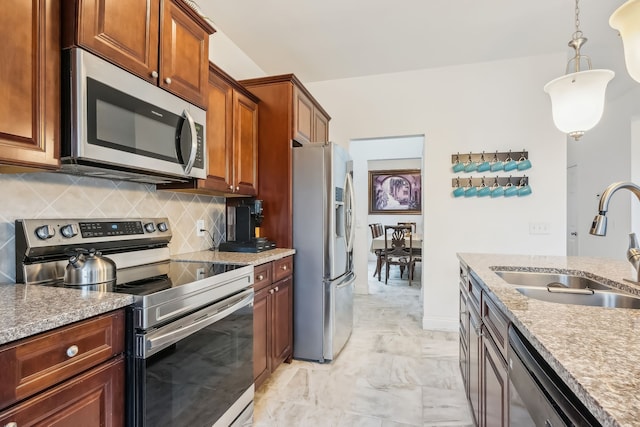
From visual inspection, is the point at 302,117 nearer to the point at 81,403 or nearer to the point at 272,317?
the point at 272,317

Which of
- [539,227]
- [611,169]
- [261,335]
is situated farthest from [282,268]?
[611,169]

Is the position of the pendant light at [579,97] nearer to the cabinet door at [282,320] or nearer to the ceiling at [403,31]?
the ceiling at [403,31]

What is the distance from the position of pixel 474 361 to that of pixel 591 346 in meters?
1.09

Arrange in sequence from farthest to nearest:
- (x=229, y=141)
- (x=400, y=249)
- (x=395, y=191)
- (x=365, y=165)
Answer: (x=395, y=191) → (x=400, y=249) → (x=365, y=165) → (x=229, y=141)

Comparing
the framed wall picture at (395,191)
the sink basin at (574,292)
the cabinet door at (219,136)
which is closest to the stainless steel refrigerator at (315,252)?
the cabinet door at (219,136)

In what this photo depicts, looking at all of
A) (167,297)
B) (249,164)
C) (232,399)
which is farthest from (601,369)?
(249,164)

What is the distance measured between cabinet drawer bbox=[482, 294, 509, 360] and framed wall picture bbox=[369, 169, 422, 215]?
600 centimetres

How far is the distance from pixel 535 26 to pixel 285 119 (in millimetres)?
2203

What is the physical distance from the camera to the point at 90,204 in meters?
1.67

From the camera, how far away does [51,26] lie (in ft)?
3.89

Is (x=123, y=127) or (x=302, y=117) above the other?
(x=302, y=117)

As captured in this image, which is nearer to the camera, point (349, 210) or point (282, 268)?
point (282, 268)

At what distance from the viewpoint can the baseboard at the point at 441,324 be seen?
11.3ft

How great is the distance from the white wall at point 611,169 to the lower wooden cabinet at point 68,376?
498cm
